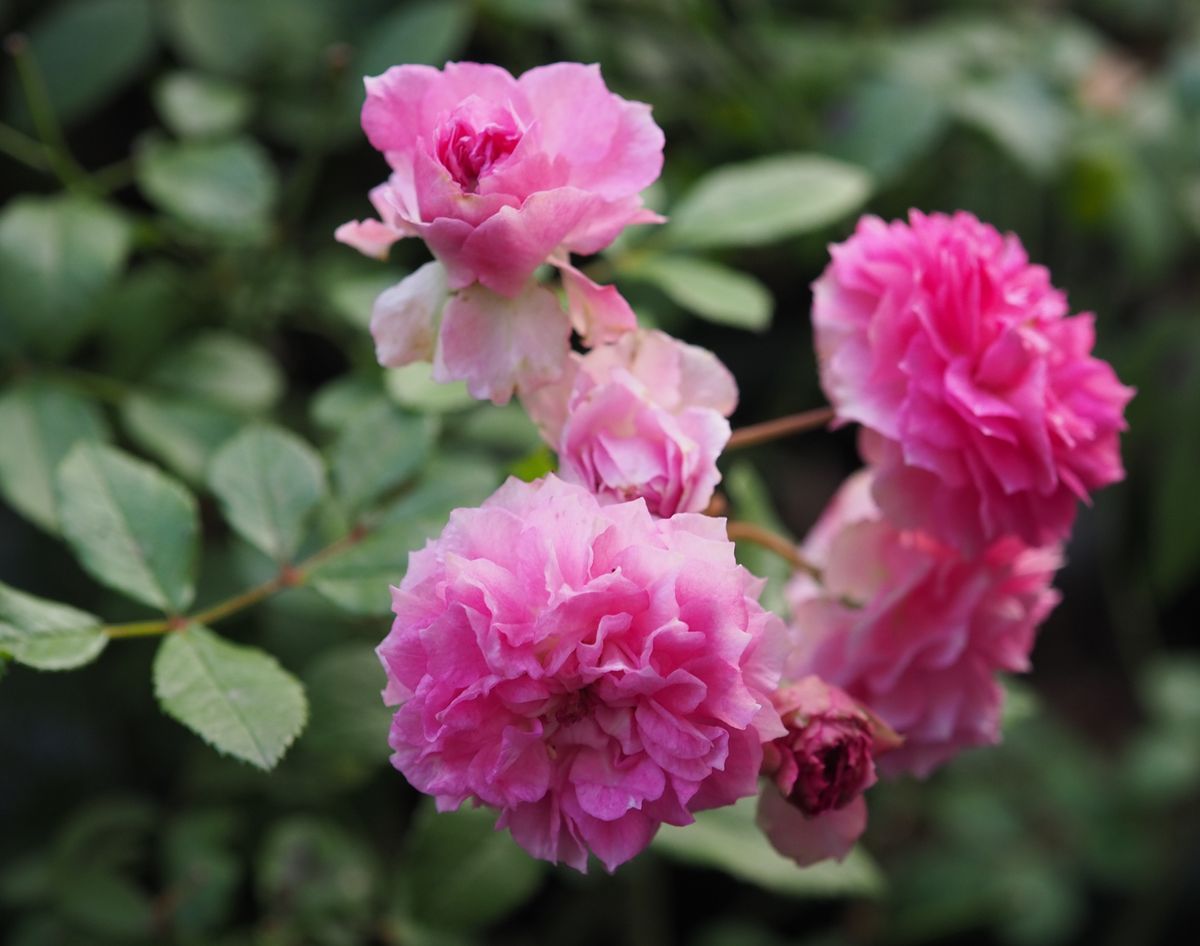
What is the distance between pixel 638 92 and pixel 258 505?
0.73 metres

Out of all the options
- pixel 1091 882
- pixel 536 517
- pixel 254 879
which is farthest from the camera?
pixel 1091 882

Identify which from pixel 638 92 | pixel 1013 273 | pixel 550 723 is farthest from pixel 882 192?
pixel 550 723

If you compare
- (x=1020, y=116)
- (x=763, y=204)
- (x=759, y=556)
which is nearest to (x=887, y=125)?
(x=1020, y=116)

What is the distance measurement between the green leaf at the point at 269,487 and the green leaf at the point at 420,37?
1.46 ft

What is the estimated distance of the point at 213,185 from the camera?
3.08ft

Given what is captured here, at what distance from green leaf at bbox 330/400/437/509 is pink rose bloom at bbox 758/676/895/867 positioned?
268mm

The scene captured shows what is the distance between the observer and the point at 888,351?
61cm

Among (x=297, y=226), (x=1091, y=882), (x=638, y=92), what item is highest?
A: (x=638, y=92)

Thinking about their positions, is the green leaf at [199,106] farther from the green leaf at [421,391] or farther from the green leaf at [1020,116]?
the green leaf at [1020,116]

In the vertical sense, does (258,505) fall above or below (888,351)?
below

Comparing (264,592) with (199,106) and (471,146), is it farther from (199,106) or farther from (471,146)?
(199,106)

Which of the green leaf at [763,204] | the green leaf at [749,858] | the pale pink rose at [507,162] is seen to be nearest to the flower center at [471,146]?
the pale pink rose at [507,162]

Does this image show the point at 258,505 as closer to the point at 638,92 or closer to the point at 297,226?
the point at 297,226

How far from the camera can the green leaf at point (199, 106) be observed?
995 millimetres
